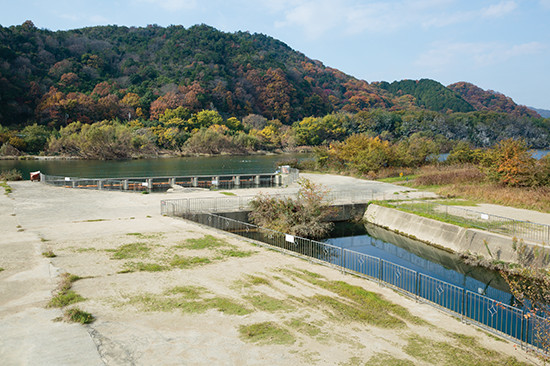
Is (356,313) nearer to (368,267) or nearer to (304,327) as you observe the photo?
(304,327)

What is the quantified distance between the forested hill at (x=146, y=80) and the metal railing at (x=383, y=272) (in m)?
99.6

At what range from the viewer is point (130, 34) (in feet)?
633

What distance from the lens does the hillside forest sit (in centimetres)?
10081

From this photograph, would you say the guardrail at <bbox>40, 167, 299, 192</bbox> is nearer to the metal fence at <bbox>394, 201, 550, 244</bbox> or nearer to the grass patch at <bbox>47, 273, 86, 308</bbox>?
the metal fence at <bbox>394, 201, 550, 244</bbox>

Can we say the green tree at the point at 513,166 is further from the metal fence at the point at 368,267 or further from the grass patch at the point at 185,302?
the grass patch at the point at 185,302

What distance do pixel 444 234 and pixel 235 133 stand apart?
4112 inches

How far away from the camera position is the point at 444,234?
816 inches

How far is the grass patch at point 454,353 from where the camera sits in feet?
25.3

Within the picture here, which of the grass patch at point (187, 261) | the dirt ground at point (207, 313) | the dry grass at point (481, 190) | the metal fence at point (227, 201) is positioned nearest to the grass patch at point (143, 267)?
the dirt ground at point (207, 313)

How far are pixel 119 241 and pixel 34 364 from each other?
955 centimetres

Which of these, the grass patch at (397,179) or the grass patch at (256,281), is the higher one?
the grass patch at (397,179)

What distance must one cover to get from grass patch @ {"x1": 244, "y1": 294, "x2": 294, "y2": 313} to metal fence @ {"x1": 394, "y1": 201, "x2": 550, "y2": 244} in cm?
1270

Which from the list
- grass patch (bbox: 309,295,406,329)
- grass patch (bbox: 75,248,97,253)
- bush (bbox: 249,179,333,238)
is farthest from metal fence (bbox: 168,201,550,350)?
grass patch (bbox: 75,248,97,253)

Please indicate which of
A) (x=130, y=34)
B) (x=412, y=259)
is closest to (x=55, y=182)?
(x=412, y=259)
